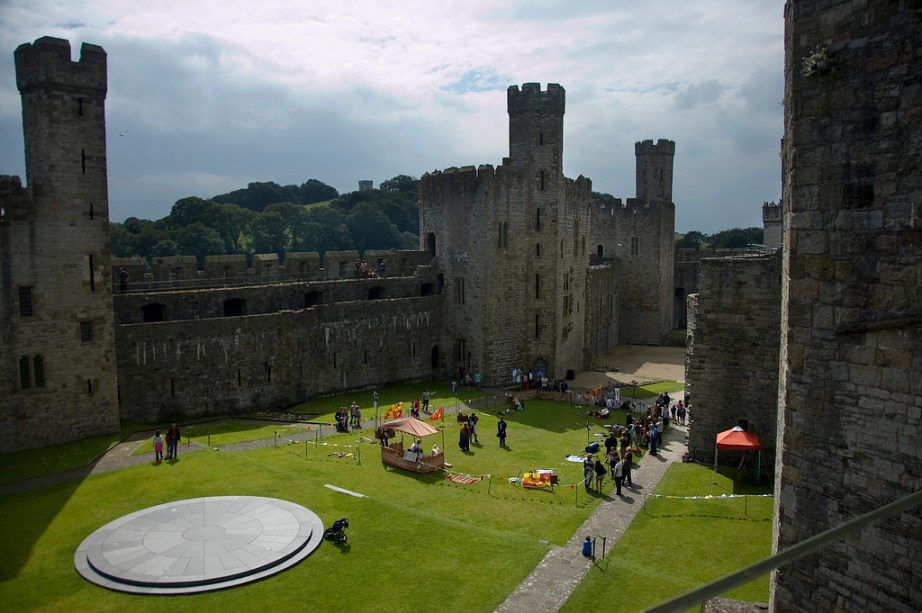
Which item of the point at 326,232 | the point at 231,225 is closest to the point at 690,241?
the point at 326,232

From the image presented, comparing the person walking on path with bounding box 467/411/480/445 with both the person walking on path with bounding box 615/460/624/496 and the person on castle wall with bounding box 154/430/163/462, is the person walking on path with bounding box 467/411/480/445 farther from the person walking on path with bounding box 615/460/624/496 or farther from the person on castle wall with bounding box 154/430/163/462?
the person on castle wall with bounding box 154/430/163/462

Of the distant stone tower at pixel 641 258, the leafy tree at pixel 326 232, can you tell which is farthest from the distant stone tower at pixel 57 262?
the leafy tree at pixel 326 232

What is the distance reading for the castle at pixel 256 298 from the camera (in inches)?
825

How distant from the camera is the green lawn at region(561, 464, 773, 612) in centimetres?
1200

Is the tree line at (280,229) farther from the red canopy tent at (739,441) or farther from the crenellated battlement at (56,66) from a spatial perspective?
the red canopy tent at (739,441)

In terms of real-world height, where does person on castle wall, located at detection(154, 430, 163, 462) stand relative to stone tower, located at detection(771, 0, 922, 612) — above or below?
below

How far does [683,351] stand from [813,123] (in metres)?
37.1

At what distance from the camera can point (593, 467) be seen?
17.8 meters

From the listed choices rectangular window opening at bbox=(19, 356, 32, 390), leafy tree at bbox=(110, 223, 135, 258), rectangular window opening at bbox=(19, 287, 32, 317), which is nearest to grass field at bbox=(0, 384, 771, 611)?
rectangular window opening at bbox=(19, 356, 32, 390)

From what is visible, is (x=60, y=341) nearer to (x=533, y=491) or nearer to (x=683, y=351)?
(x=533, y=491)

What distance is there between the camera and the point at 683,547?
13828mm

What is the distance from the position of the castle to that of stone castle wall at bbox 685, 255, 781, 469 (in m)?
13.0

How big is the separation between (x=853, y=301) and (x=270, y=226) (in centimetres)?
8023

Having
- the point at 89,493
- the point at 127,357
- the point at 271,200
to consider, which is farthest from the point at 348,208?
the point at 89,493
